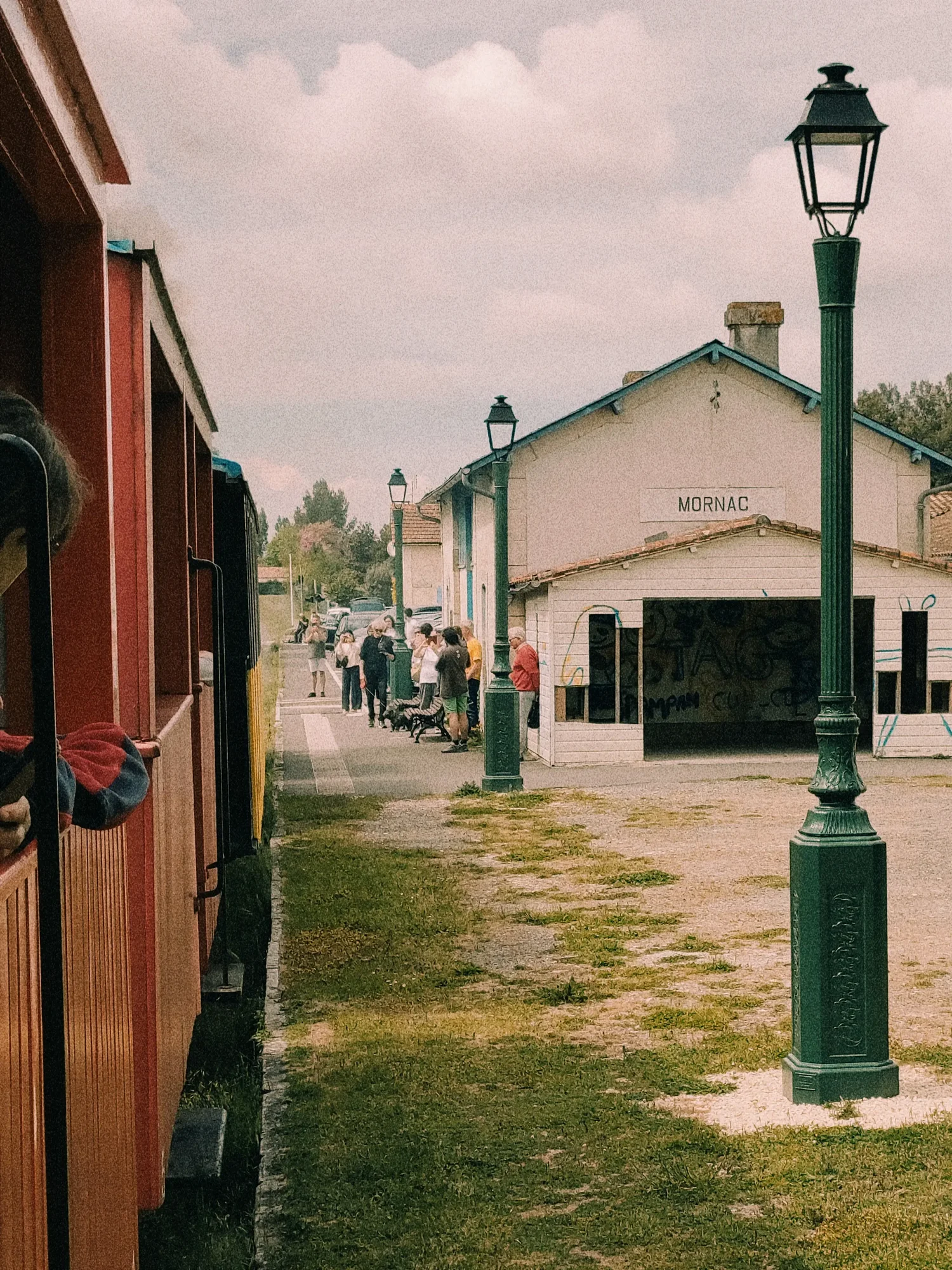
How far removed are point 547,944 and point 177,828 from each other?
4.36 metres

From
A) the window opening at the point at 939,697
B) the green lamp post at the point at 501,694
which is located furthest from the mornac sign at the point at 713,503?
the green lamp post at the point at 501,694

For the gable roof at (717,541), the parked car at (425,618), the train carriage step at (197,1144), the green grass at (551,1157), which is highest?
the gable roof at (717,541)

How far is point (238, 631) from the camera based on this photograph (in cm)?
877

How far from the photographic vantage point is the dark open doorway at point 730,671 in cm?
2353

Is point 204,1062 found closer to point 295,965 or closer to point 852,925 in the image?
point 295,965

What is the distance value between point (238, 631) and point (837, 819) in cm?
411

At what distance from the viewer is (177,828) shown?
5078 mm

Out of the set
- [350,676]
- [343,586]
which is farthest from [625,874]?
[343,586]

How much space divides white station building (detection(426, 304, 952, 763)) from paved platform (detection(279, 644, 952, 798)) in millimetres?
778

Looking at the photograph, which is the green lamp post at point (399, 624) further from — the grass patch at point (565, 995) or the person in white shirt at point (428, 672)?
the grass patch at point (565, 995)

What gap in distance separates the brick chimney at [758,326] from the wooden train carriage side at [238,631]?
19.7 meters

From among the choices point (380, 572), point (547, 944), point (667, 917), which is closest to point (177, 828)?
point (547, 944)

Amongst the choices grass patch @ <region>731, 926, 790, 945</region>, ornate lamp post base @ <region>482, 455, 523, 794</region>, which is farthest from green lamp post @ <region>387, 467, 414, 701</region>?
grass patch @ <region>731, 926, 790, 945</region>

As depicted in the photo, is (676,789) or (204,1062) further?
(676,789)
